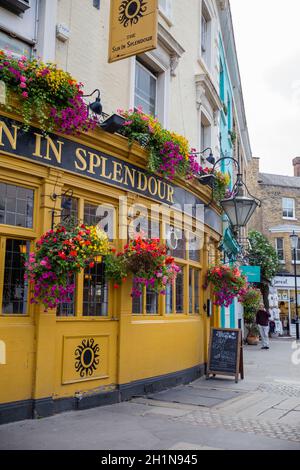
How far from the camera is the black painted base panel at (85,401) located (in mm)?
5891

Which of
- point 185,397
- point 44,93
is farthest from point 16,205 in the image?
point 185,397

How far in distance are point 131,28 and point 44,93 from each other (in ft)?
7.21

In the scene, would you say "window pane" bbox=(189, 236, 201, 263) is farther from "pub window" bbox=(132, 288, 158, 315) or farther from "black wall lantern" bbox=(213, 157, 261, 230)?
"pub window" bbox=(132, 288, 158, 315)

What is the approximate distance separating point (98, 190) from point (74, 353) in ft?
8.37

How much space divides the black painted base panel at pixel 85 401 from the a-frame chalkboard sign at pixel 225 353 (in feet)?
3.34

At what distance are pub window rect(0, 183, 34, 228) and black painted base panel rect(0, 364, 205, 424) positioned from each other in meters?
2.35

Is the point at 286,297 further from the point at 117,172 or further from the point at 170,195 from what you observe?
the point at 117,172

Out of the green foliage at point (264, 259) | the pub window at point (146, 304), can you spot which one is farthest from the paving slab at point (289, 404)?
the green foliage at point (264, 259)

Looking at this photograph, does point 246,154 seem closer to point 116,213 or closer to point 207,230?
point 207,230

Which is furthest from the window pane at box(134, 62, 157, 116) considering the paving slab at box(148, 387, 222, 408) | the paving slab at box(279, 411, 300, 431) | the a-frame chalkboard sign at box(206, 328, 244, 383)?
the paving slab at box(279, 411, 300, 431)

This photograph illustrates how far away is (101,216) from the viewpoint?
25.7ft

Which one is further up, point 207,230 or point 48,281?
point 207,230

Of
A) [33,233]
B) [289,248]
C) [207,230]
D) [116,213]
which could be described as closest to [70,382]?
[33,233]

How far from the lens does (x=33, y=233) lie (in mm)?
6480
